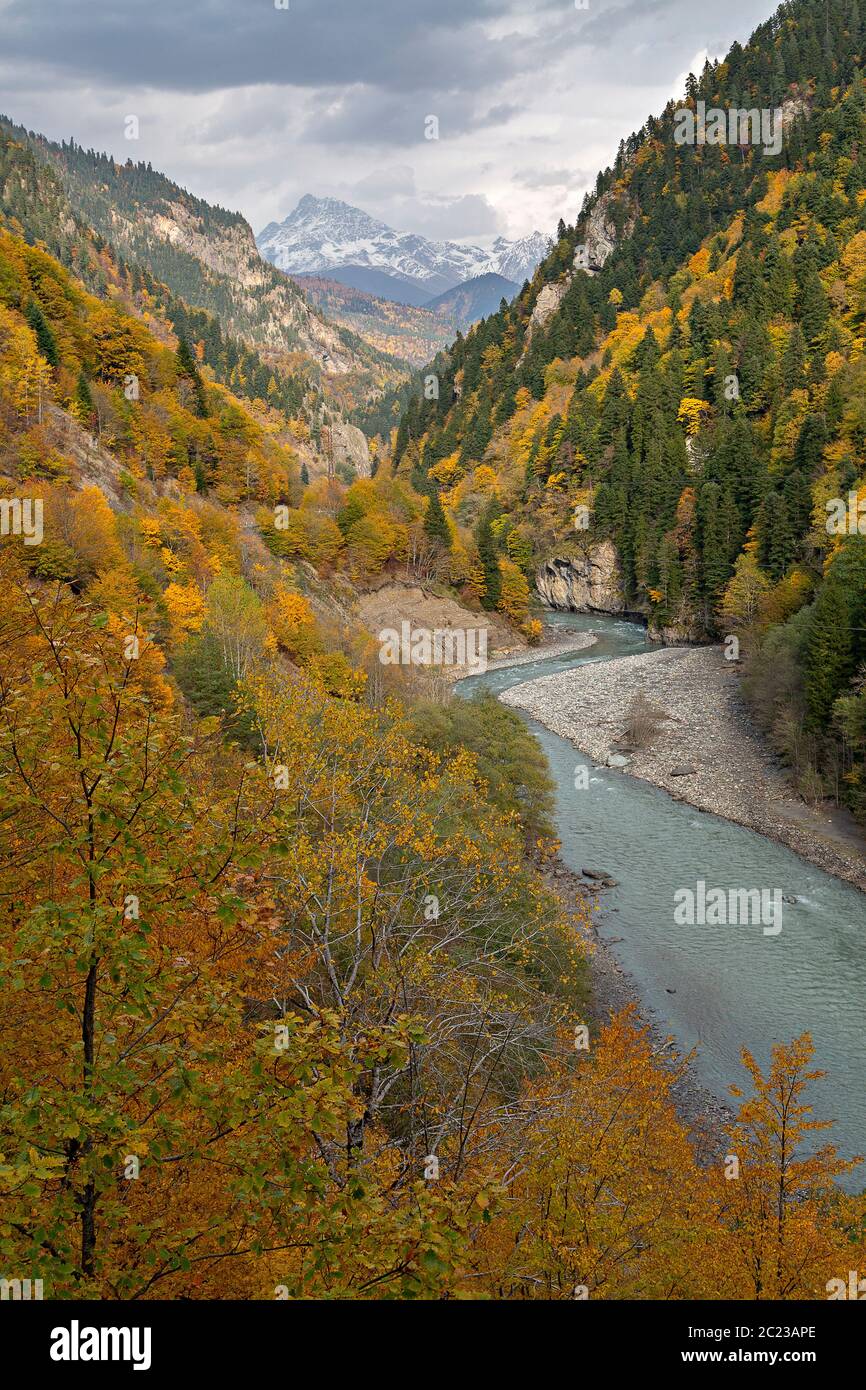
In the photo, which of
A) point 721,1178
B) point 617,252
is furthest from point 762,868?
point 617,252

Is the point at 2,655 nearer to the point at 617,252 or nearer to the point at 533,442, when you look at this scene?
the point at 533,442

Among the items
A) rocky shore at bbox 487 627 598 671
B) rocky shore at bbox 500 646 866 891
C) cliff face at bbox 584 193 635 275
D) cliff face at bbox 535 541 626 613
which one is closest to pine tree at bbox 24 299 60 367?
rocky shore at bbox 500 646 866 891

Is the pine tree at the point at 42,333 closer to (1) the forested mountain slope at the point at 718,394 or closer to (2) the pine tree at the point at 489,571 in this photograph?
(2) the pine tree at the point at 489,571

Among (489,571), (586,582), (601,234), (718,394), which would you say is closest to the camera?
(489,571)

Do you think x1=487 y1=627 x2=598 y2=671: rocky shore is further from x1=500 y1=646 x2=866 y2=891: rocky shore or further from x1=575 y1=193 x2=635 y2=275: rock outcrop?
x1=575 y1=193 x2=635 y2=275: rock outcrop

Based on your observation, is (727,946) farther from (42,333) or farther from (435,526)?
(435,526)

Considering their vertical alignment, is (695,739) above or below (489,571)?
below

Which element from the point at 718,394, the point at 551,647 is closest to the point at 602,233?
the point at 718,394
